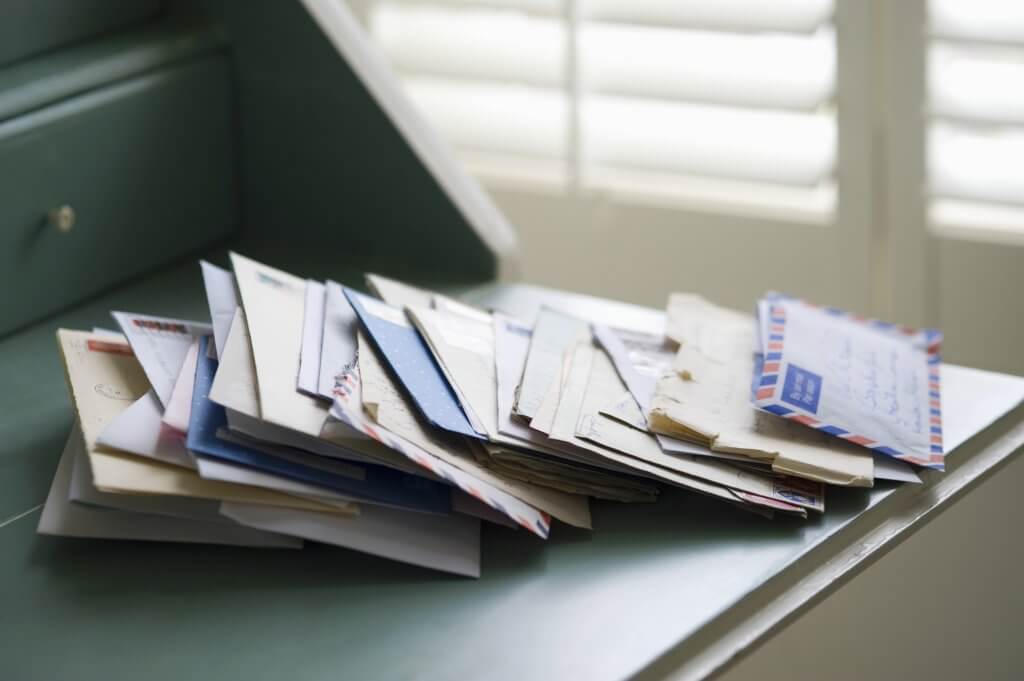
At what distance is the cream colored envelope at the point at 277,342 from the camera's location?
2.27ft

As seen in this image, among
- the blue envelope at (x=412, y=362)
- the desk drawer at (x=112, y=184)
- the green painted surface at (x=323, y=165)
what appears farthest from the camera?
the green painted surface at (x=323, y=165)

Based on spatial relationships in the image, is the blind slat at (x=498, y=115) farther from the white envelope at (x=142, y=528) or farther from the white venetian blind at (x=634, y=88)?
the white envelope at (x=142, y=528)

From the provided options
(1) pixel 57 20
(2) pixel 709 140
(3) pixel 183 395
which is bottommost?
(3) pixel 183 395

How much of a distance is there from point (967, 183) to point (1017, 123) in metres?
0.08

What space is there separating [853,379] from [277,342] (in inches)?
14.3

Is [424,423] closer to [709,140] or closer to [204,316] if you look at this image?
[204,316]

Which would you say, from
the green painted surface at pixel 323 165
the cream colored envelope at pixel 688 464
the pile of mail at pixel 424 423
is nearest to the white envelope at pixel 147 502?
the pile of mail at pixel 424 423

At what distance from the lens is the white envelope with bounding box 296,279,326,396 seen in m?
0.72

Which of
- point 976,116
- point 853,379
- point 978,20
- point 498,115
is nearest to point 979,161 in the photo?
point 976,116

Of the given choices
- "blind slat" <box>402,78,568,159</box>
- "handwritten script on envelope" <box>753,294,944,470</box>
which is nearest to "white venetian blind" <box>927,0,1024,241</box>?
"blind slat" <box>402,78,568,159</box>

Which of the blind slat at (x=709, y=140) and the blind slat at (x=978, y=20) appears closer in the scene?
the blind slat at (x=978, y=20)

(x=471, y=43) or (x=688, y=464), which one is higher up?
(x=471, y=43)

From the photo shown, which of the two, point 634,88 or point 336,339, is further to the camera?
point 634,88

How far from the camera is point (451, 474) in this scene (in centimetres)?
68
